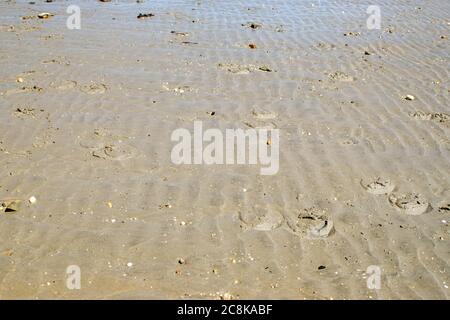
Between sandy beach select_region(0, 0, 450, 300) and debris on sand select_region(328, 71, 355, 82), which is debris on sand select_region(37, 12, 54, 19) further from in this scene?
debris on sand select_region(328, 71, 355, 82)

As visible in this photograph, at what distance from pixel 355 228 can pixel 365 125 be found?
7.36 feet

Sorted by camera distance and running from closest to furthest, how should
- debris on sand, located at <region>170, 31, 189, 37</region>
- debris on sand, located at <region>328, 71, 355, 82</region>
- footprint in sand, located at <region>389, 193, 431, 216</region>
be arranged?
footprint in sand, located at <region>389, 193, 431, 216</region> → debris on sand, located at <region>328, 71, 355, 82</region> → debris on sand, located at <region>170, 31, 189, 37</region>

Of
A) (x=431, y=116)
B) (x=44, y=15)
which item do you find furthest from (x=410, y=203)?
(x=44, y=15)

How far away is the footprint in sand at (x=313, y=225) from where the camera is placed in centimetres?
409

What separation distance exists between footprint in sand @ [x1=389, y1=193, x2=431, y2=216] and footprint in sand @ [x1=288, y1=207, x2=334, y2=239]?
81 centimetres

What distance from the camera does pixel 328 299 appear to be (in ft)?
11.3

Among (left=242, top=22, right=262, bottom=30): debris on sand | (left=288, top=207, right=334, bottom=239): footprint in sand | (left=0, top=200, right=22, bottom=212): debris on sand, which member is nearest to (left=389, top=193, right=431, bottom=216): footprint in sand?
(left=288, top=207, right=334, bottom=239): footprint in sand

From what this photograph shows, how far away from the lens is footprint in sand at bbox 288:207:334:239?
4090 millimetres

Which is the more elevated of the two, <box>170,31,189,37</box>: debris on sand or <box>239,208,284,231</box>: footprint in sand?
<box>170,31,189,37</box>: debris on sand

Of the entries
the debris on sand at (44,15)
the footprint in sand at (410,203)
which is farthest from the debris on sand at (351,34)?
the debris on sand at (44,15)

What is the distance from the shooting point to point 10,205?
4.34 m

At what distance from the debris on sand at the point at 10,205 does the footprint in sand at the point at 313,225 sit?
277 cm
